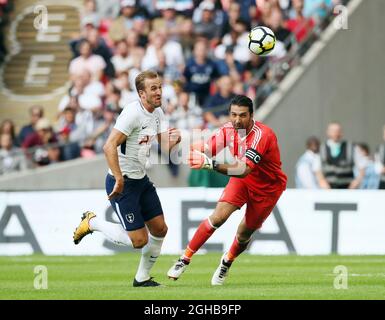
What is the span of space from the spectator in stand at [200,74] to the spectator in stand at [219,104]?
1.02 ft

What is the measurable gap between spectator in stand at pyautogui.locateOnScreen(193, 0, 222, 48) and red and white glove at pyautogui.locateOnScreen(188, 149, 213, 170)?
1074 centimetres

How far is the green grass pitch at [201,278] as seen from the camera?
12.2m

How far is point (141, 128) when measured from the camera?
12.6 metres

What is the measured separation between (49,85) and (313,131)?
20.8 feet

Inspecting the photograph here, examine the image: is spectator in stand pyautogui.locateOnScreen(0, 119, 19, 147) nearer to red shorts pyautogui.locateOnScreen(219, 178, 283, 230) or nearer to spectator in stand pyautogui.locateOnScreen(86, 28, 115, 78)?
spectator in stand pyautogui.locateOnScreen(86, 28, 115, 78)

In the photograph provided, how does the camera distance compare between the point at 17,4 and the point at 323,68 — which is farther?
the point at 17,4

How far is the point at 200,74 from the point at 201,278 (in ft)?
27.0

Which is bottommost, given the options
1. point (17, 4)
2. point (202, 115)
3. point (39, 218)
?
point (39, 218)

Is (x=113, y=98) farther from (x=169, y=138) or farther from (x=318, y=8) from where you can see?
(x=169, y=138)

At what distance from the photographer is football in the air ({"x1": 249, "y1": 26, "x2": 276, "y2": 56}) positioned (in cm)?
1482

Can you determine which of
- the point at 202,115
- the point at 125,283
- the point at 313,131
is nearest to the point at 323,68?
the point at 313,131
